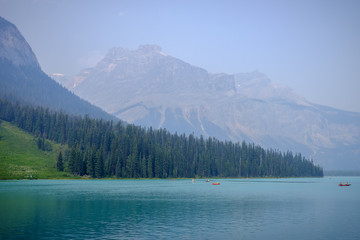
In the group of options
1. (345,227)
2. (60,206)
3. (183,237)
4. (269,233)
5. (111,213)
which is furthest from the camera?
(60,206)

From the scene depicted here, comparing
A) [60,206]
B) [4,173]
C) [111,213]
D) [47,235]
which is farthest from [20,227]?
[4,173]

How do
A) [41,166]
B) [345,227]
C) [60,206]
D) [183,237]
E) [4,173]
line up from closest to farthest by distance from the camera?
[183,237]
[345,227]
[60,206]
[4,173]
[41,166]

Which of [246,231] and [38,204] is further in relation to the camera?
[38,204]

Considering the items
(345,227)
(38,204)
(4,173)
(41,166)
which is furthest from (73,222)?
(41,166)

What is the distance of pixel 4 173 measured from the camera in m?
169

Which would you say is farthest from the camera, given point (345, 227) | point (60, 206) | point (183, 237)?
point (60, 206)

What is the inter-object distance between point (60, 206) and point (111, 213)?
49.4ft

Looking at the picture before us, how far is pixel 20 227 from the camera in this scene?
167 feet

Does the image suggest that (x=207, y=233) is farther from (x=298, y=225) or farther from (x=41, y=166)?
(x=41, y=166)

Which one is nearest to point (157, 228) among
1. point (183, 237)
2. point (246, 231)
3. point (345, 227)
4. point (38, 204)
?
point (183, 237)

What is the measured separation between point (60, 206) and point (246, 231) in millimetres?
43330

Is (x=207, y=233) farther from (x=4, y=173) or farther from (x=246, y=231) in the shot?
(x=4, y=173)

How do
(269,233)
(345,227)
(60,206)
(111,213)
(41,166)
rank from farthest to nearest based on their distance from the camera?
(41,166), (60,206), (111,213), (345,227), (269,233)

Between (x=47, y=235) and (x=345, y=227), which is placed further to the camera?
(x=345, y=227)
